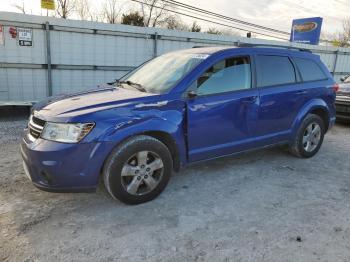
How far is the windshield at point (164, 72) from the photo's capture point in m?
3.77

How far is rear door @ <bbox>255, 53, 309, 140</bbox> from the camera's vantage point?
4359mm

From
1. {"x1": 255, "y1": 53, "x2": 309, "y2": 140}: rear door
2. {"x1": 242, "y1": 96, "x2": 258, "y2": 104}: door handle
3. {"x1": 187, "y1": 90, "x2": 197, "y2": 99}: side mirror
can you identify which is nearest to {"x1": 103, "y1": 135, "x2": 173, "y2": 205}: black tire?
{"x1": 187, "y1": 90, "x2": 197, "y2": 99}: side mirror

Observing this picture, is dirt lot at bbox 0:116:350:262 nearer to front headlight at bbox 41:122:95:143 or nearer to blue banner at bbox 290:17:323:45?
front headlight at bbox 41:122:95:143

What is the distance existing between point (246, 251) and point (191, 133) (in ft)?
4.76

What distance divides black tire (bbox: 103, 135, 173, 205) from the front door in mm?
404

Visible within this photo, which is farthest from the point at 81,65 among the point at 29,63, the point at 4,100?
the point at 4,100

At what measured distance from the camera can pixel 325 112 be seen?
5340mm

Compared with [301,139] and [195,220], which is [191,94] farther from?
[301,139]

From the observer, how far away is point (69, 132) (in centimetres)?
303

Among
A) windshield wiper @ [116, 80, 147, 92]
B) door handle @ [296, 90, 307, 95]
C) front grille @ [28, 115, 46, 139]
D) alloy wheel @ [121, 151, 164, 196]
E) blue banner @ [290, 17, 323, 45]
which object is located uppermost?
blue banner @ [290, 17, 323, 45]

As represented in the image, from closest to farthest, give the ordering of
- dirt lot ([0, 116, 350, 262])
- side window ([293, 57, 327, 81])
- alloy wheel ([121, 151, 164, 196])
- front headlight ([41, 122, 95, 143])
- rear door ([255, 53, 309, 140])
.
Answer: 1. dirt lot ([0, 116, 350, 262])
2. front headlight ([41, 122, 95, 143])
3. alloy wheel ([121, 151, 164, 196])
4. rear door ([255, 53, 309, 140])
5. side window ([293, 57, 327, 81])

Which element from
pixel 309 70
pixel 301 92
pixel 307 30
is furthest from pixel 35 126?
pixel 307 30

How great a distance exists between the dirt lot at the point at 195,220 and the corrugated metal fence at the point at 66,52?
4103 mm

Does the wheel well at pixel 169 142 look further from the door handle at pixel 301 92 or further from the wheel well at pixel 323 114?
the wheel well at pixel 323 114
